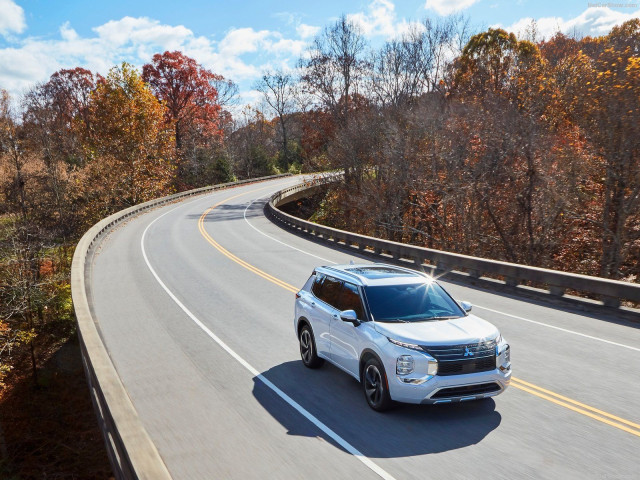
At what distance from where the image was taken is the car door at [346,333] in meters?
7.87

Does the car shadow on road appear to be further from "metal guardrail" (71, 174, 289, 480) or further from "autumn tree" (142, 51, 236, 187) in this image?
A: "autumn tree" (142, 51, 236, 187)

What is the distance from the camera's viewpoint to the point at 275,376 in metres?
9.14

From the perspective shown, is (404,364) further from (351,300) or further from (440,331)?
(351,300)

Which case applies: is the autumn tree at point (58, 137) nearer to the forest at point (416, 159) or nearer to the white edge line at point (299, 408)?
the forest at point (416, 159)

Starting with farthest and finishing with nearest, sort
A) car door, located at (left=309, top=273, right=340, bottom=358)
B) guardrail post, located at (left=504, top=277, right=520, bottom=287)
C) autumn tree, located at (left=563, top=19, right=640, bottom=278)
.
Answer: autumn tree, located at (left=563, top=19, right=640, bottom=278), guardrail post, located at (left=504, top=277, right=520, bottom=287), car door, located at (left=309, top=273, right=340, bottom=358)

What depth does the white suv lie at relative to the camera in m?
6.80

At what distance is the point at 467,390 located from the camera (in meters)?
6.89

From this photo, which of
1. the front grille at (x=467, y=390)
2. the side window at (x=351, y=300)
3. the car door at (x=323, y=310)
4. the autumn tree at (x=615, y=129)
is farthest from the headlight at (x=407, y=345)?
the autumn tree at (x=615, y=129)

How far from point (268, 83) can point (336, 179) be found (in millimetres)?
42579

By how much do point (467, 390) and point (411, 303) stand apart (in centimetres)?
158

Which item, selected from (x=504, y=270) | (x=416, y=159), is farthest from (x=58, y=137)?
(x=504, y=270)

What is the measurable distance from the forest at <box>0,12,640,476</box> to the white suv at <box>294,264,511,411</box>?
44.8 feet

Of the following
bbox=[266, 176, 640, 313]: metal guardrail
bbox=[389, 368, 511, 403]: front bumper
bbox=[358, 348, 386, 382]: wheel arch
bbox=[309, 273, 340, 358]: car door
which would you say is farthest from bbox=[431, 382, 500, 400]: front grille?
bbox=[266, 176, 640, 313]: metal guardrail

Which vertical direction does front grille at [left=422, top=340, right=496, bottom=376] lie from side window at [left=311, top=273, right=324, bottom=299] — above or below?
below
